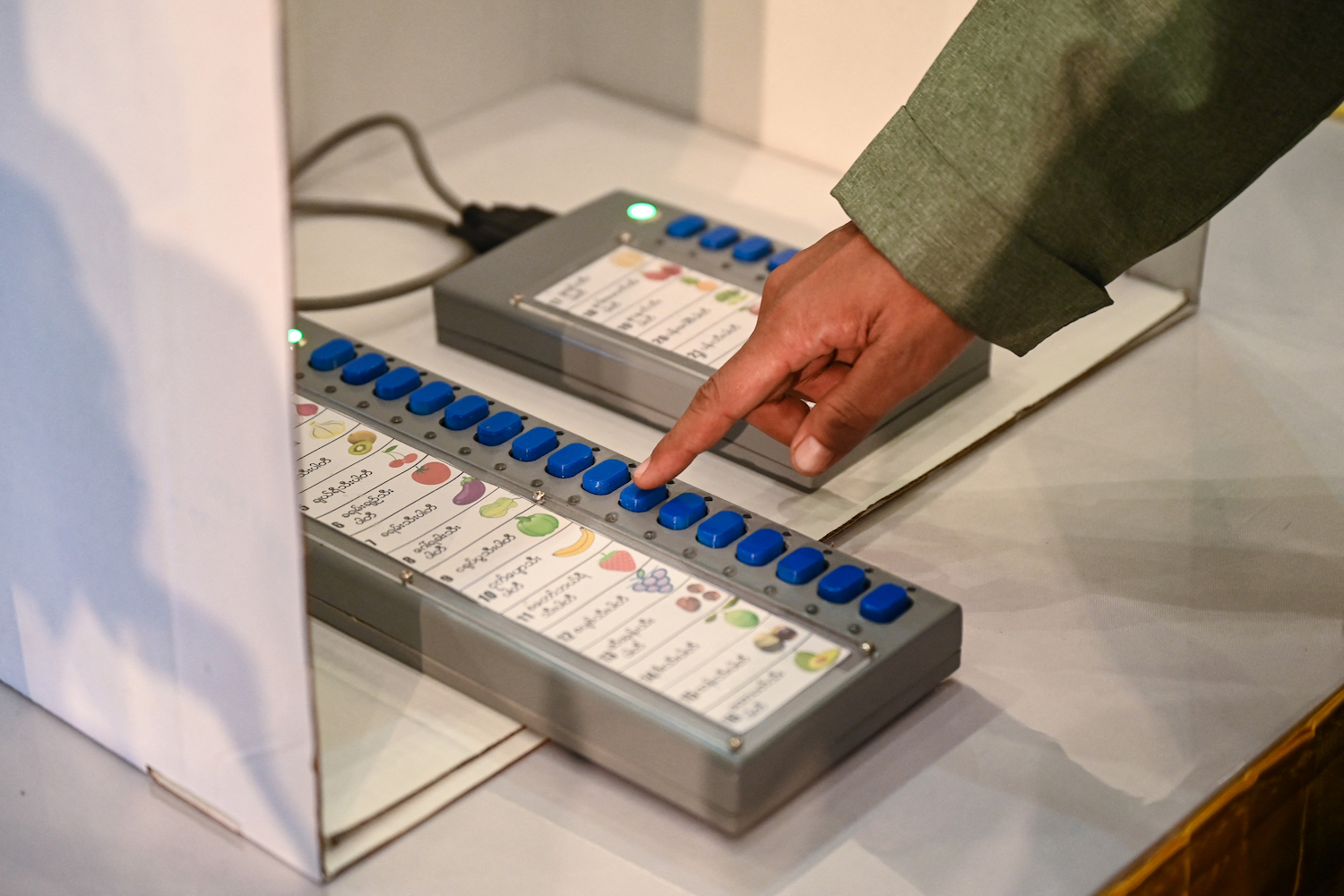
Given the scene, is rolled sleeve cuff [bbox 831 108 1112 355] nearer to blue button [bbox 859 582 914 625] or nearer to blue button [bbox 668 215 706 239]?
blue button [bbox 859 582 914 625]

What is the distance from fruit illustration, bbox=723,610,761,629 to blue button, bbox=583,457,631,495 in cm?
8

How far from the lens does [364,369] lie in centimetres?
64

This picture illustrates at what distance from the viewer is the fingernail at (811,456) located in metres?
0.58

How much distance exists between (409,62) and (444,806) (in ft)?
1.83

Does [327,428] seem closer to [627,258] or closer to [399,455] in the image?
[399,455]

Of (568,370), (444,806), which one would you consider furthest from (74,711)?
(568,370)

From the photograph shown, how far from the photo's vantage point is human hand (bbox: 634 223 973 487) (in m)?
0.55

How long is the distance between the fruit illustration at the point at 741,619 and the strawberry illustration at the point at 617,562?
1.6 inches

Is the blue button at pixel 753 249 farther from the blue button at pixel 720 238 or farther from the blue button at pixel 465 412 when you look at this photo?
the blue button at pixel 465 412

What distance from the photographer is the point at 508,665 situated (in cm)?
50

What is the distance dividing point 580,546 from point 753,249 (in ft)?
0.81

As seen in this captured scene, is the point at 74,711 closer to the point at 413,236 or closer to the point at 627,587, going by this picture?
the point at 627,587

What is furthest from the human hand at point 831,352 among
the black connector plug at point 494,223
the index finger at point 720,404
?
the black connector plug at point 494,223

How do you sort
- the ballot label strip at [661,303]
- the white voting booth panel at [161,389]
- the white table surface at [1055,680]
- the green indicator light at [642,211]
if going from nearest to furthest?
the white voting booth panel at [161,389]
the white table surface at [1055,680]
the ballot label strip at [661,303]
the green indicator light at [642,211]
